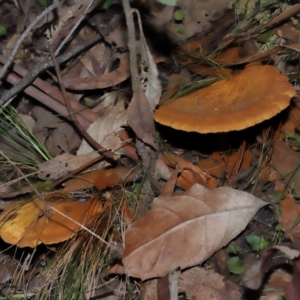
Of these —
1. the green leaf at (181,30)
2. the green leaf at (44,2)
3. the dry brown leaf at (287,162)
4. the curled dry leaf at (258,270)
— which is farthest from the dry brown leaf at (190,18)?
the curled dry leaf at (258,270)

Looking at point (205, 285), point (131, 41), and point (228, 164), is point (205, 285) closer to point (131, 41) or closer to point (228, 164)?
point (228, 164)

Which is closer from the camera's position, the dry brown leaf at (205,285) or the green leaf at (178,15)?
the dry brown leaf at (205,285)

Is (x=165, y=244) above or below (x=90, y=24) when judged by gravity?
below

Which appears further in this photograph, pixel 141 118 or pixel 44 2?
pixel 44 2

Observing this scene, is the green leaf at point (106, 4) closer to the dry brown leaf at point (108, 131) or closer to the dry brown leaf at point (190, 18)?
the dry brown leaf at point (190, 18)

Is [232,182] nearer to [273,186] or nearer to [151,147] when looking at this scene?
[273,186]

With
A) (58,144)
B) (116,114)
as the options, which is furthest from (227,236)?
(58,144)

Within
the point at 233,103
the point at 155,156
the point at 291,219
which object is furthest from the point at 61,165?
the point at 291,219
